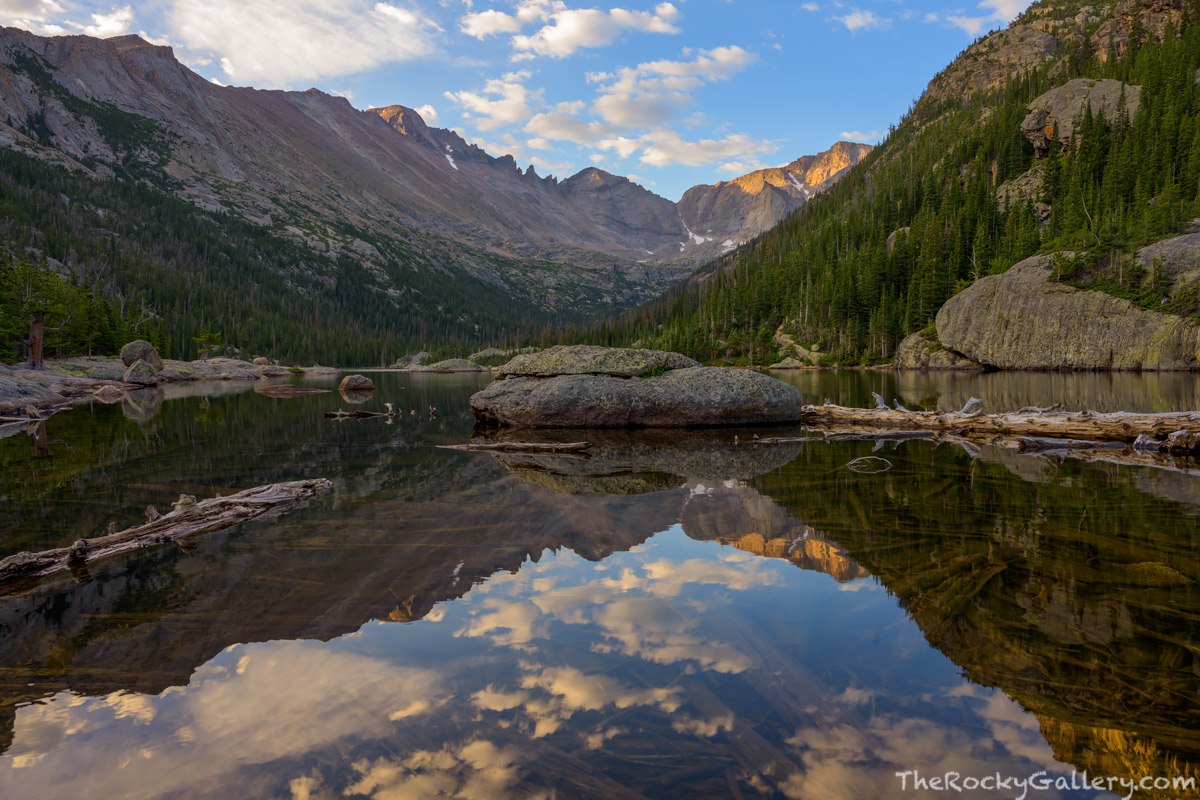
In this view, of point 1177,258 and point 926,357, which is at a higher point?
point 1177,258

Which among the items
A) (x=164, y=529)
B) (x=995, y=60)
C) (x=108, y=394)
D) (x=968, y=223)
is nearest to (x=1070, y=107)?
(x=968, y=223)

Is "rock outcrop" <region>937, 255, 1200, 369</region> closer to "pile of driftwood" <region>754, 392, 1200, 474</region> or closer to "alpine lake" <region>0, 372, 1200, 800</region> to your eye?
"pile of driftwood" <region>754, 392, 1200, 474</region>

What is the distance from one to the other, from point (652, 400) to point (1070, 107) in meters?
108

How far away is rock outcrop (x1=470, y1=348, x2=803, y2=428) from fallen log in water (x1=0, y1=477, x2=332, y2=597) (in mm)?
10208

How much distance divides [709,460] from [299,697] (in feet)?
35.3

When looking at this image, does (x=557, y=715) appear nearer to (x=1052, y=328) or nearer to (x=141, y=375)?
(x=141, y=375)

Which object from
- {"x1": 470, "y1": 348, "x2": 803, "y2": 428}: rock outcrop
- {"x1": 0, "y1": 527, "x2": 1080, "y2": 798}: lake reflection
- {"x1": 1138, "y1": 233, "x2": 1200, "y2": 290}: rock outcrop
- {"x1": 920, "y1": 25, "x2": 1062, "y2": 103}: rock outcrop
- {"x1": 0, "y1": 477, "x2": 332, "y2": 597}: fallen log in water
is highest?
{"x1": 920, "y1": 25, "x2": 1062, "y2": 103}: rock outcrop

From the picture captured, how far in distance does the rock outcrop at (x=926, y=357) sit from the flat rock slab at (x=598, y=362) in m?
56.9

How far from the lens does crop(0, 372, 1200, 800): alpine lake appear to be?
11.2ft

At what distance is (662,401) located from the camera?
785 inches

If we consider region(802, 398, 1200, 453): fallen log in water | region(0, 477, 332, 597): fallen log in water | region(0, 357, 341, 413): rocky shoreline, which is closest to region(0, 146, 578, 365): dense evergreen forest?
region(0, 357, 341, 413): rocky shoreline

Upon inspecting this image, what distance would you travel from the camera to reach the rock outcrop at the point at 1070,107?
8290cm

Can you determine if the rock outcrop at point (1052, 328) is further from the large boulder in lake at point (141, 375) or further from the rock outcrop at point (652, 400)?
the large boulder in lake at point (141, 375)

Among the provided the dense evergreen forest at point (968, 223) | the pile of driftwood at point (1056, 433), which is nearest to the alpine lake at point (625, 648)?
the pile of driftwood at point (1056, 433)
